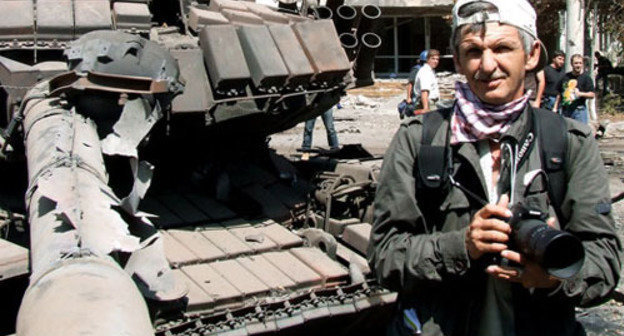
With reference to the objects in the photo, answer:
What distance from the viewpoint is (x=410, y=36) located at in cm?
3195

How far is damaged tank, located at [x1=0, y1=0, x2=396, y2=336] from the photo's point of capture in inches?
165

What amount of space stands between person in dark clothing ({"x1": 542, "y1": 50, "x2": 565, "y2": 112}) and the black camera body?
11861mm

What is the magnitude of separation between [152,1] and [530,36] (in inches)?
191

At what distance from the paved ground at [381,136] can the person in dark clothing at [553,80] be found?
1.16 metres

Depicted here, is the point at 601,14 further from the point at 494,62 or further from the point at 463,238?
the point at 463,238

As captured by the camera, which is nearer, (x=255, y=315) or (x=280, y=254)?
(x=255, y=315)

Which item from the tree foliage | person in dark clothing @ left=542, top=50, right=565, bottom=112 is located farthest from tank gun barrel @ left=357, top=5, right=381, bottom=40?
the tree foliage

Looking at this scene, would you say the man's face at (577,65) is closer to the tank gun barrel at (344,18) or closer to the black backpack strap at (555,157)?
the tank gun barrel at (344,18)

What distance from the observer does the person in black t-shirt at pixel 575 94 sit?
1373 centimetres

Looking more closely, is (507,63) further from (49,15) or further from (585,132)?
(49,15)

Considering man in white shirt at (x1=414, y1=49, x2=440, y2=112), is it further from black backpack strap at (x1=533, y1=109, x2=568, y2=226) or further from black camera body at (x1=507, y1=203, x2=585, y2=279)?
black camera body at (x1=507, y1=203, x2=585, y2=279)

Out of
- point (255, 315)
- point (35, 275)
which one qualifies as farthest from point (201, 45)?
point (35, 275)

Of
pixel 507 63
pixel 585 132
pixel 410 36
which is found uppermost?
pixel 507 63

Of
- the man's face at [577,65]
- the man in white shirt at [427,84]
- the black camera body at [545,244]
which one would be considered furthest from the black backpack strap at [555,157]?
the man's face at [577,65]
